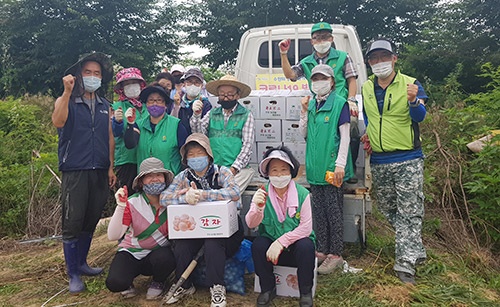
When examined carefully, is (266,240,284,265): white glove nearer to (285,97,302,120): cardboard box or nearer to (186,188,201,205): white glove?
(186,188,201,205): white glove

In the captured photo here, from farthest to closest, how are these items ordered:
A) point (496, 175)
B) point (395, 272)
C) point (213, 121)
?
point (496, 175) < point (213, 121) < point (395, 272)

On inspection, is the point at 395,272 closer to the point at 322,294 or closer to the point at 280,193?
the point at 322,294

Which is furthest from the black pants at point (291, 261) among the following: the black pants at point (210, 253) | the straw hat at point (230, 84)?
the straw hat at point (230, 84)

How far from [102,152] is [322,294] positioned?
238 centimetres

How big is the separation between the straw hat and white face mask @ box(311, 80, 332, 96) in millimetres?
753

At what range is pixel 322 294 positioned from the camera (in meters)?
3.57

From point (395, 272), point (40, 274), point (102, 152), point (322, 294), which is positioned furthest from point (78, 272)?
point (395, 272)

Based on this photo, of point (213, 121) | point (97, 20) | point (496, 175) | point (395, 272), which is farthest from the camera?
point (97, 20)

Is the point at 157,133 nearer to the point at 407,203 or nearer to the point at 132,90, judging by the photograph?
the point at 132,90

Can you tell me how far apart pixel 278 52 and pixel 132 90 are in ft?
8.68

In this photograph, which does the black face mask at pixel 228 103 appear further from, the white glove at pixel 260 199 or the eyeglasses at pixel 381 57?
the eyeglasses at pixel 381 57

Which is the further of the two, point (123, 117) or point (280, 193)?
point (123, 117)

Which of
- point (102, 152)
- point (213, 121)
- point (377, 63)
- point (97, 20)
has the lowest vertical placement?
point (102, 152)

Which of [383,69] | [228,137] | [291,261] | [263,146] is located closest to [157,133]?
[228,137]
